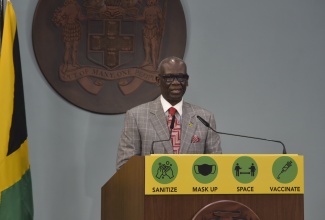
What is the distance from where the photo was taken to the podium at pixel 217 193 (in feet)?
8.89

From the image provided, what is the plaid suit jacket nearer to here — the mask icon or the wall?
the mask icon

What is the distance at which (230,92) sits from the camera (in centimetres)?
531

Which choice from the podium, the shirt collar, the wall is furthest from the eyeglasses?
the wall

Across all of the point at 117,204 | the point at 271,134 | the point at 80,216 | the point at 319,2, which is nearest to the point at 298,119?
the point at 271,134

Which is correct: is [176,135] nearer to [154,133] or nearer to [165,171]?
[154,133]

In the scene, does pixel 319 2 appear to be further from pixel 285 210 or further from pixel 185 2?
pixel 285 210

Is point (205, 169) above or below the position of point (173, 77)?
below

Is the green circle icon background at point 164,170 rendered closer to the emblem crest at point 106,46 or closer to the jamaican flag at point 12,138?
the jamaican flag at point 12,138

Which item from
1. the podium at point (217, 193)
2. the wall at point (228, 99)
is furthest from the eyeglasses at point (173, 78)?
the wall at point (228, 99)

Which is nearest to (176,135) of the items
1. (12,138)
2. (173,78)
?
(173,78)

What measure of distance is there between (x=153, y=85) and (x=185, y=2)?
27.6 inches

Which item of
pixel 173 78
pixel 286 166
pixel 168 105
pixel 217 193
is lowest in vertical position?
pixel 217 193

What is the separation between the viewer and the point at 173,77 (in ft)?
12.7

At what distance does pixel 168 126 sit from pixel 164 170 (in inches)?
47.4
